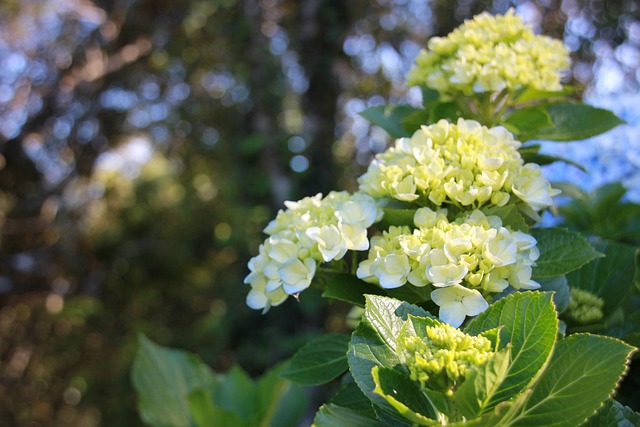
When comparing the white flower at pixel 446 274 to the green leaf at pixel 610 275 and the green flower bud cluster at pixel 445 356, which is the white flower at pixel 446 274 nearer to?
the green flower bud cluster at pixel 445 356

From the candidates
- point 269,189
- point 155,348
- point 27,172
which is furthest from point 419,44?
point 155,348

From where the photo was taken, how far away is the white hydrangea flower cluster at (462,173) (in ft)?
2.59

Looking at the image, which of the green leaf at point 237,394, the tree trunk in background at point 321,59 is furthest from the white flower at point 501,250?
the tree trunk in background at point 321,59

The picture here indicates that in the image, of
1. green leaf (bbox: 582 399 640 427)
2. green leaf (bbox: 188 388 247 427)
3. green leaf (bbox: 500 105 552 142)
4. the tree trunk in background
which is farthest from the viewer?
the tree trunk in background

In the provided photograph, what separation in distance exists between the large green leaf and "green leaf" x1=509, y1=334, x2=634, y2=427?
48 centimetres

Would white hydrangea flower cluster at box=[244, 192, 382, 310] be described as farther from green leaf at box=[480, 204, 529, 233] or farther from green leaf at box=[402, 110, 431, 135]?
green leaf at box=[402, 110, 431, 135]

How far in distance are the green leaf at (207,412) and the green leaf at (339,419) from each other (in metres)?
0.87

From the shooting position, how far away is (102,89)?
4.75 meters

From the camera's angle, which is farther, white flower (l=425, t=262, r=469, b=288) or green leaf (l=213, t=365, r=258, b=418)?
green leaf (l=213, t=365, r=258, b=418)

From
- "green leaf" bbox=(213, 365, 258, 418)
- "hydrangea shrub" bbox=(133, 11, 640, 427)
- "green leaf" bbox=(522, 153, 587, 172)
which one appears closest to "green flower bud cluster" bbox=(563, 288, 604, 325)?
"hydrangea shrub" bbox=(133, 11, 640, 427)

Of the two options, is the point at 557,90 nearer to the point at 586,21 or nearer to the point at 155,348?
the point at 155,348

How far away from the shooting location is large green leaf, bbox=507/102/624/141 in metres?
1.02

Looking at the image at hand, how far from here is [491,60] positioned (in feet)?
3.19

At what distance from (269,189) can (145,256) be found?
2269mm
